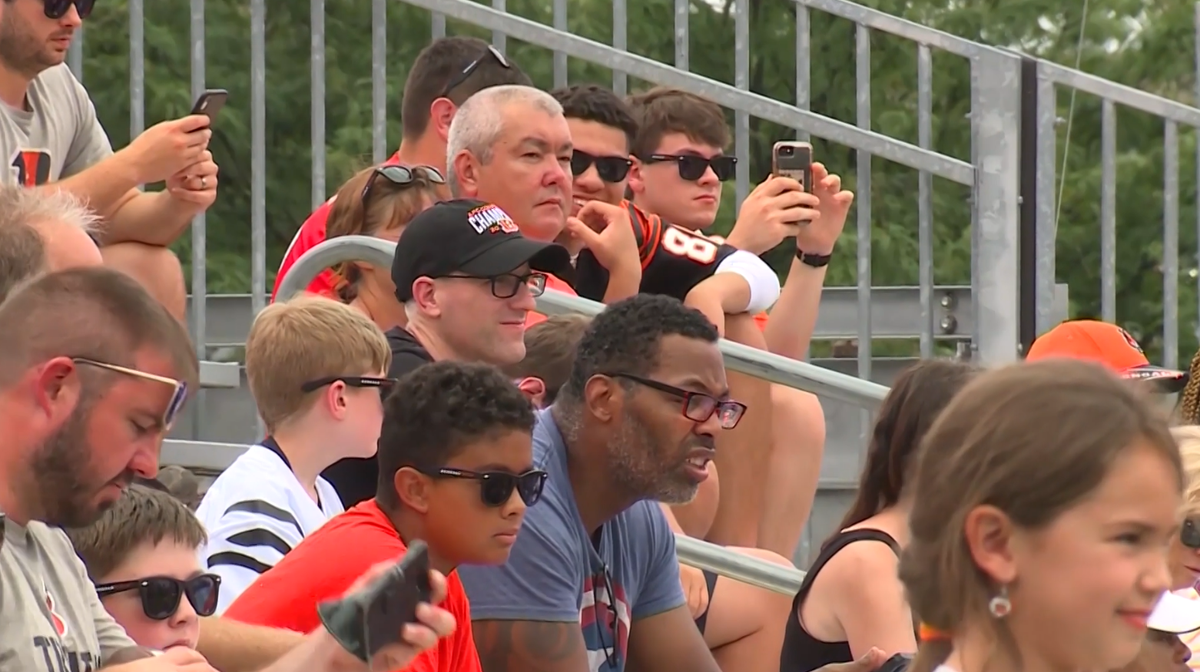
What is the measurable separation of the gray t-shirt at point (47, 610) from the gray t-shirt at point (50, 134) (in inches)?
91.3

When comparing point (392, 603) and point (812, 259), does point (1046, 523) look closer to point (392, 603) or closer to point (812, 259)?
point (392, 603)

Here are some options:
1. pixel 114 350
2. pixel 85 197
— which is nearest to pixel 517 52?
pixel 85 197

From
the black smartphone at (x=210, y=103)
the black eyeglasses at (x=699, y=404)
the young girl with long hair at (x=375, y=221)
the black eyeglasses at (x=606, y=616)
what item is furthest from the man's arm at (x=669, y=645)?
the black smartphone at (x=210, y=103)

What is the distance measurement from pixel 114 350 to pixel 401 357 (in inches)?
74.6

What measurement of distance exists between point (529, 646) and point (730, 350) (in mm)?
1207

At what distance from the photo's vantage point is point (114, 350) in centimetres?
275

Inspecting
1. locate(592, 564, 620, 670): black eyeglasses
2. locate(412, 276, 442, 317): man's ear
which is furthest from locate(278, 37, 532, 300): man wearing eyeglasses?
locate(592, 564, 620, 670): black eyeglasses

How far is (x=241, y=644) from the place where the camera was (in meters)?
3.38

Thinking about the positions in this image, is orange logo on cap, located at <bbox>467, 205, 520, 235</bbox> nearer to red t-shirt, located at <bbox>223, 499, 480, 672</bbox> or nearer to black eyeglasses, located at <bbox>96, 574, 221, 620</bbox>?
red t-shirt, located at <bbox>223, 499, 480, 672</bbox>

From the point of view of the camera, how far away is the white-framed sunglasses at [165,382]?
2.73 m

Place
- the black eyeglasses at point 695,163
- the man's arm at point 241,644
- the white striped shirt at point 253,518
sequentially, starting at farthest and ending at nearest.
A: the black eyeglasses at point 695,163 < the white striped shirt at point 253,518 < the man's arm at point 241,644

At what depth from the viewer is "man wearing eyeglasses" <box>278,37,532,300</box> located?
19.5ft

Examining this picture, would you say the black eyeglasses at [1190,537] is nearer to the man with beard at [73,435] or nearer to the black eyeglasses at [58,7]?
the man with beard at [73,435]

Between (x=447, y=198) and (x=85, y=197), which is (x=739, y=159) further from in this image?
(x=85, y=197)
